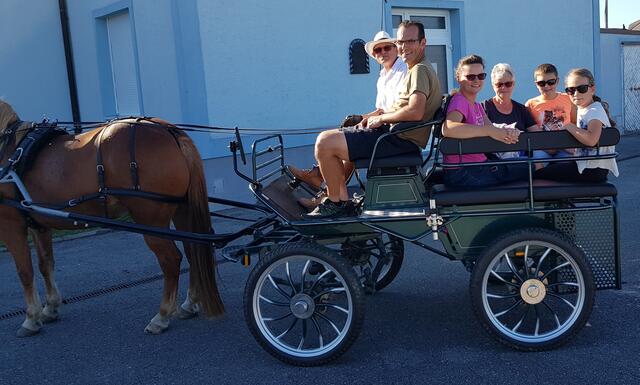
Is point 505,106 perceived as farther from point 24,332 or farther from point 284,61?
point 284,61

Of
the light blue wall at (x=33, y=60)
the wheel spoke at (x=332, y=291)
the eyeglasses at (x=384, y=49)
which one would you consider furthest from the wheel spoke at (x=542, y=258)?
the light blue wall at (x=33, y=60)

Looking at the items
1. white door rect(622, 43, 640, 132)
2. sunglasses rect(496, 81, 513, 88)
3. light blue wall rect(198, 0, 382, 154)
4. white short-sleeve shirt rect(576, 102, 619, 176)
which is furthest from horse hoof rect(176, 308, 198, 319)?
white door rect(622, 43, 640, 132)

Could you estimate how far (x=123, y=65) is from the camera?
10141mm

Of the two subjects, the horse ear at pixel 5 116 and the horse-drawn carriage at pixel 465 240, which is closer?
the horse-drawn carriage at pixel 465 240

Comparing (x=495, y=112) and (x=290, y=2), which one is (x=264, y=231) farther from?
(x=290, y=2)

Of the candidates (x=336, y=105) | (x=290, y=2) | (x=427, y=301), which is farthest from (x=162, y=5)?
(x=427, y=301)

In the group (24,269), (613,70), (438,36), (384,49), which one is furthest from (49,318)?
(613,70)

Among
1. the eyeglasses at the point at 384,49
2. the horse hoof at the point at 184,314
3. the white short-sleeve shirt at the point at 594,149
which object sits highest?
the eyeglasses at the point at 384,49

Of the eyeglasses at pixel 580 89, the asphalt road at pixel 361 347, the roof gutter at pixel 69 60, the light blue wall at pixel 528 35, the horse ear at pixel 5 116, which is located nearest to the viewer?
the asphalt road at pixel 361 347

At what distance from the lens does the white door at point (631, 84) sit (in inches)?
667

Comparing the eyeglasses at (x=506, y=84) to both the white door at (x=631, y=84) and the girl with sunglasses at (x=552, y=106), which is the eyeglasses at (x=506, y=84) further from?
the white door at (x=631, y=84)

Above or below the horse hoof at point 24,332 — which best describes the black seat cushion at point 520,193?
above

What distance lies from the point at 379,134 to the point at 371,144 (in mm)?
87

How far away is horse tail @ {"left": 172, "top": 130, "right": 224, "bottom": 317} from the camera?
4.44 meters
